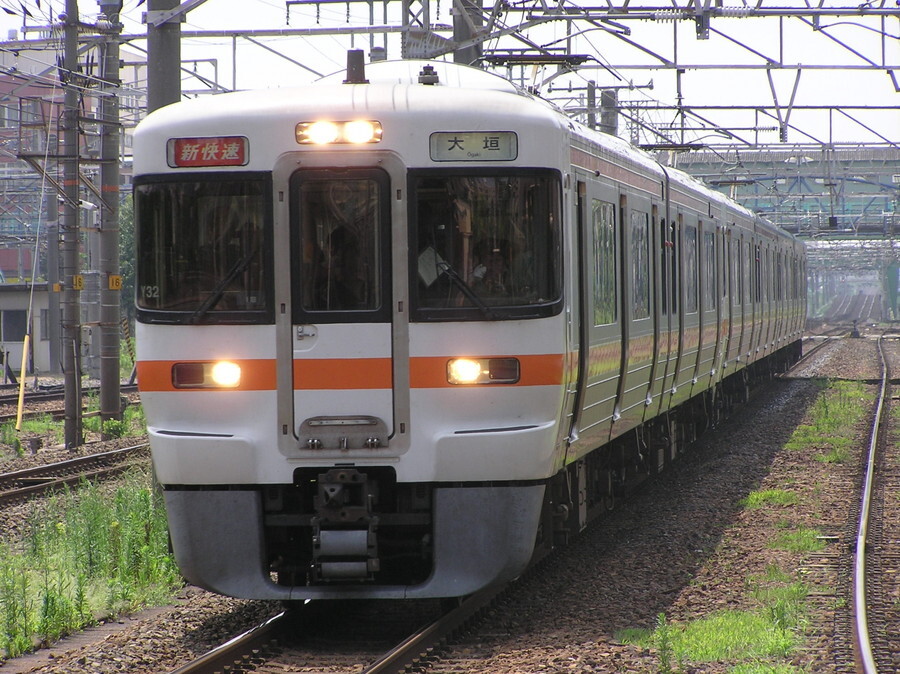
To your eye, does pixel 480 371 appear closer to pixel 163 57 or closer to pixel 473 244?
pixel 473 244

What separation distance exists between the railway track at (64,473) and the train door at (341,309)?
6097mm

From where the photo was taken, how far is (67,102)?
703 inches

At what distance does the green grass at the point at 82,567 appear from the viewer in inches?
286

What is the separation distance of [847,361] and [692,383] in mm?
25878

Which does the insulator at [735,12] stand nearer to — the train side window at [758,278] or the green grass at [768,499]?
the train side window at [758,278]

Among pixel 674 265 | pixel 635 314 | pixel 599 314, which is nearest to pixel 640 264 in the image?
pixel 635 314

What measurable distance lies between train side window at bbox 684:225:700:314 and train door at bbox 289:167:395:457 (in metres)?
6.15

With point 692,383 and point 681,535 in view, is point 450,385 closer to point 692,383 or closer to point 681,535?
point 681,535

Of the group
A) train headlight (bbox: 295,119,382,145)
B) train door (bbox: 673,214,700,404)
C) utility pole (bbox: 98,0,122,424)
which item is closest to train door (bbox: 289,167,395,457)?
train headlight (bbox: 295,119,382,145)

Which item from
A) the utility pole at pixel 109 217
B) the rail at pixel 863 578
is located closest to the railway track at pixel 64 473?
the utility pole at pixel 109 217

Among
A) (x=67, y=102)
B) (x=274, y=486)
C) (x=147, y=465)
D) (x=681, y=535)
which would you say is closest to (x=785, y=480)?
(x=681, y=535)

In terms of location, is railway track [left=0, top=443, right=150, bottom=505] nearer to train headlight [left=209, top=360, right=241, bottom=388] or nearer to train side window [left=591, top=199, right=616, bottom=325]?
train side window [left=591, top=199, right=616, bottom=325]

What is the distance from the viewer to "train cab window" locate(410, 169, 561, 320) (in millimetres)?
7004

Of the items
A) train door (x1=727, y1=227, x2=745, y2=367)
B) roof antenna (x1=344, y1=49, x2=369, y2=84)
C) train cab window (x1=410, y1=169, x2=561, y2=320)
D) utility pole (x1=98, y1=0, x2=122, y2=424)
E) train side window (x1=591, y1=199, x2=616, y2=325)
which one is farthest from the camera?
utility pole (x1=98, y1=0, x2=122, y2=424)
